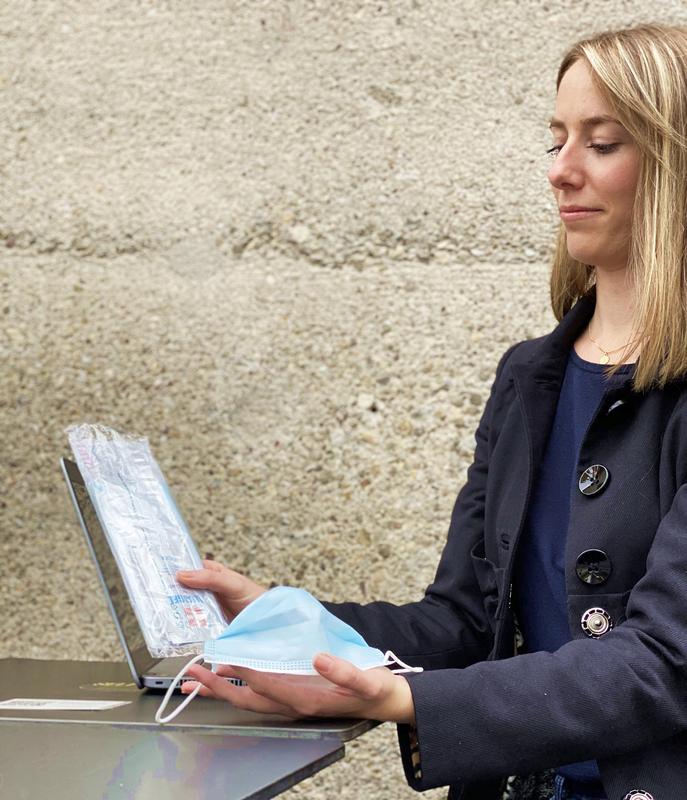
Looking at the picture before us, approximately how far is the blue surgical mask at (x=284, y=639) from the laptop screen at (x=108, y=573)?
274mm

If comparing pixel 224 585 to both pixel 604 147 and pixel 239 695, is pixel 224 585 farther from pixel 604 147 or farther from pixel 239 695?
pixel 604 147

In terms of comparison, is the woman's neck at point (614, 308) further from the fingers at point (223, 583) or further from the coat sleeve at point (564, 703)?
the fingers at point (223, 583)

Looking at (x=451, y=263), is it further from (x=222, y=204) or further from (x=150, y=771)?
(x=150, y=771)

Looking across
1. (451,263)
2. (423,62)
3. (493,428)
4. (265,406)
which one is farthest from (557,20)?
(493,428)

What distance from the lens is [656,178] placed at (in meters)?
1.32

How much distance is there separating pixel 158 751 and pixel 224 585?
0.29 meters

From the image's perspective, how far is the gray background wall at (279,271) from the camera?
2.25 m

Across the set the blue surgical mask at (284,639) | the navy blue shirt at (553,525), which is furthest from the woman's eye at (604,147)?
the blue surgical mask at (284,639)

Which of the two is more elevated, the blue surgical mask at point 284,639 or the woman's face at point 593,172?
the woman's face at point 593,172

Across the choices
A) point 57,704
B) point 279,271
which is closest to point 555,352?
point 57,704

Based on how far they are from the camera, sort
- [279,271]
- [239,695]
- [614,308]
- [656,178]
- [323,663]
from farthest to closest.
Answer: [279,271] < [614,308] < [656,178] < [239,695] < [323,663]

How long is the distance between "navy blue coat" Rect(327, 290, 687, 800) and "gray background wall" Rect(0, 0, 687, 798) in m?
0.68

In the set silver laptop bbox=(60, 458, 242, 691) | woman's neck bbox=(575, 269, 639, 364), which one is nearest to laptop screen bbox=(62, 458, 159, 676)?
silver laptop bbox=(60, 458, 242, 691)

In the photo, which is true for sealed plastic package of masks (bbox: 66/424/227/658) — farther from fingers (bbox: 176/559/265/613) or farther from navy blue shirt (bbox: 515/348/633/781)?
navy blue shirt (bbox: 515/348/633/781)
